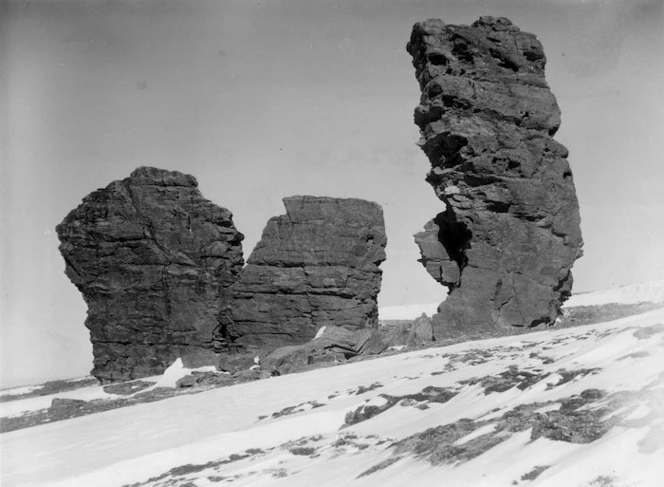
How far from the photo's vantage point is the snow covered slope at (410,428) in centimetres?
461

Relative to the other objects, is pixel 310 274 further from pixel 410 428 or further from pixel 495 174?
pixel 410 428

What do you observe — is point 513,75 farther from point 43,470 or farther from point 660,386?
point 43,470

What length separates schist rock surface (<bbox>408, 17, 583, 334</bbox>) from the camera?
17.8 meters

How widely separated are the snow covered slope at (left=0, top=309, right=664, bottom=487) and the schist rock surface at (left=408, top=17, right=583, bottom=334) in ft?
16.6

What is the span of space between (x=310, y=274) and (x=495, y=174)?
6.89 meters

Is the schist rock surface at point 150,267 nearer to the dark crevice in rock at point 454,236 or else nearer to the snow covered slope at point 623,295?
the dark crevice in rock at point 454,236

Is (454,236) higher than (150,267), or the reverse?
(150,267)

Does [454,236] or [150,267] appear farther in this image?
[150,267]

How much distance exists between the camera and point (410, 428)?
701cm

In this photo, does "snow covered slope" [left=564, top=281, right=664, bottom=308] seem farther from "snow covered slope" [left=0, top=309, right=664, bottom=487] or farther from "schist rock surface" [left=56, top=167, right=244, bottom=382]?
"snow covered slope" [left=0, top=309, right=664, bottom=487]

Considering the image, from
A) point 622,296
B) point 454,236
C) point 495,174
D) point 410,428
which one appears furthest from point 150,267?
point 622,296

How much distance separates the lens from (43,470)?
8.42 metres

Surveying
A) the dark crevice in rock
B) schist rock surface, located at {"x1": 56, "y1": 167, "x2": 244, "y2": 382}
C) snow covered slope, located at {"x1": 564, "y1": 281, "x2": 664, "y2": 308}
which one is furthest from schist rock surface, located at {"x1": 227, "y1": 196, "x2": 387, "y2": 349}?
snow covered slope, located at {"x1": 564, "y1": 281, "x2": 664, "y2": 308}

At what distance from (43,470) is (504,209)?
14.5 meters
